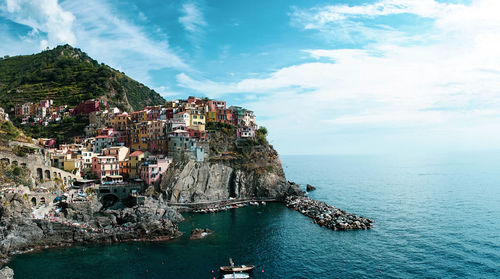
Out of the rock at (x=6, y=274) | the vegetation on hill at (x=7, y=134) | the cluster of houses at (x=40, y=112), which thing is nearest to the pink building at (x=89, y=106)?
the cluster of houses at (x=40, y=112)

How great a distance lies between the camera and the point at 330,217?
210 feet

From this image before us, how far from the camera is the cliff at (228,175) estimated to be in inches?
3022

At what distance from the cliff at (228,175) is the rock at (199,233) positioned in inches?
820

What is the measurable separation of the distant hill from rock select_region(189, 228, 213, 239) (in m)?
84.4

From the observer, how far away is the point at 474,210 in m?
74.1

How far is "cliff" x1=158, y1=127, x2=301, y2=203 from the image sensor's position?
76.8 m

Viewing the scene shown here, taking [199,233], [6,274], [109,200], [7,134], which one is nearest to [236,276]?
[199,233]

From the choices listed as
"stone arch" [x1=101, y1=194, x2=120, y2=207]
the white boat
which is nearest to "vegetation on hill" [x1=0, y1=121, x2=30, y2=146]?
"stone arch" [x1=101, y1=194, x2=120, y2=207]

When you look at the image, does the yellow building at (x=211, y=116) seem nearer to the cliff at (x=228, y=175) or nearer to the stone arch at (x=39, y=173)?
the cliff at (x=228, y=175)

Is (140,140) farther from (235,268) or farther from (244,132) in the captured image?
(235,268)

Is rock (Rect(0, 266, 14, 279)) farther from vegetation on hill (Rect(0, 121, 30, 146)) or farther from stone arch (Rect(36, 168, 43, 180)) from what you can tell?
vegetation on hill (Rect(0, 121, 30, 146))

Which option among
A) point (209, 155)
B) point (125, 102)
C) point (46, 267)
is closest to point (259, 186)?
point (209, 155)

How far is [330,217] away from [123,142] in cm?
6597

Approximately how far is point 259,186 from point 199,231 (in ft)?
109
